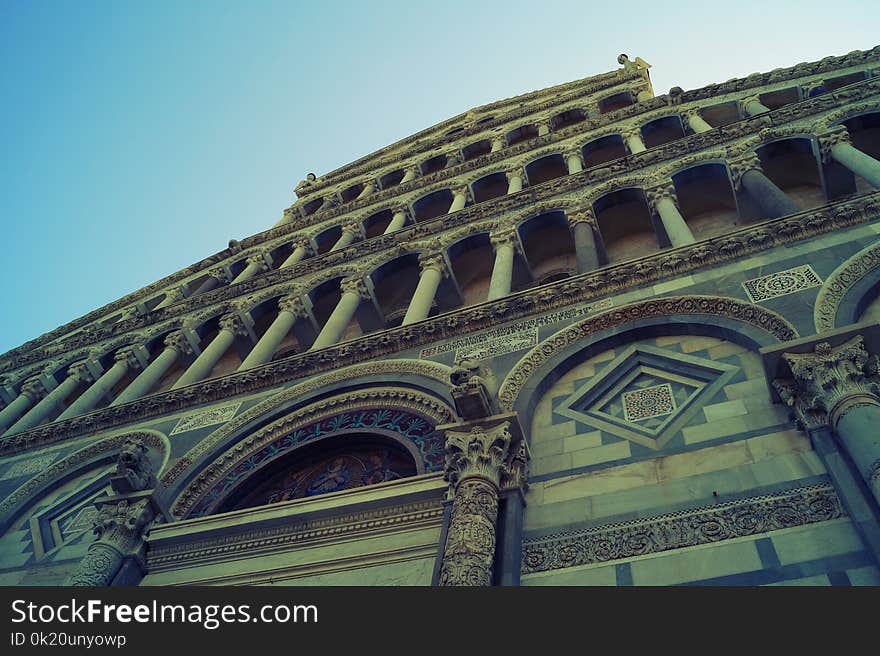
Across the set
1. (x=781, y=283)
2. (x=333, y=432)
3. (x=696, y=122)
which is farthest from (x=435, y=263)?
(x=696, y=122)

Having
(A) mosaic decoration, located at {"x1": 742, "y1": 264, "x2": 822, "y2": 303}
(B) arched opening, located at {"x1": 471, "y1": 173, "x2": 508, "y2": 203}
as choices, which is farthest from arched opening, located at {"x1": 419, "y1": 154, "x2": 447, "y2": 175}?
(A) mosaic decoration, located at {"x1": 742, "y1": 264, "x2": 822, "y2": 303}

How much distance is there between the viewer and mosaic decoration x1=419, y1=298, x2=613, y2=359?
400 inches

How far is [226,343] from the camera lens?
15.7 meters

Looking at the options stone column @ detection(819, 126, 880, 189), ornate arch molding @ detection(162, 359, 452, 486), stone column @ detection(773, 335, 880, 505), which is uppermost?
stone column @ detection(819, 126, 880, 189)

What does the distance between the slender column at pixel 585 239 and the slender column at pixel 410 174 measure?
11.1 meters

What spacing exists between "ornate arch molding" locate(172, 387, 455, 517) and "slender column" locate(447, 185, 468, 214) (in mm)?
8878

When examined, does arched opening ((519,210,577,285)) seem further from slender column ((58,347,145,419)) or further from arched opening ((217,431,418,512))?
slender column ((58,347,145,419))

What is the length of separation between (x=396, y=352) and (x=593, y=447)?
4.22m

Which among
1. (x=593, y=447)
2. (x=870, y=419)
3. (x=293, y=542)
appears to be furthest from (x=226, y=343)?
(x=870, y=419)

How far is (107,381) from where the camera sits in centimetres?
1638

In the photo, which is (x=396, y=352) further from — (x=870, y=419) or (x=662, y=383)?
(x=870, y=419)

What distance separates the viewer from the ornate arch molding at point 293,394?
1062 cm

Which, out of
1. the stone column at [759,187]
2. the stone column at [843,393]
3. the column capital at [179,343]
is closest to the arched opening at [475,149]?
the column capital at [179,343]

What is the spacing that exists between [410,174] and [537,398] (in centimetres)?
1699
